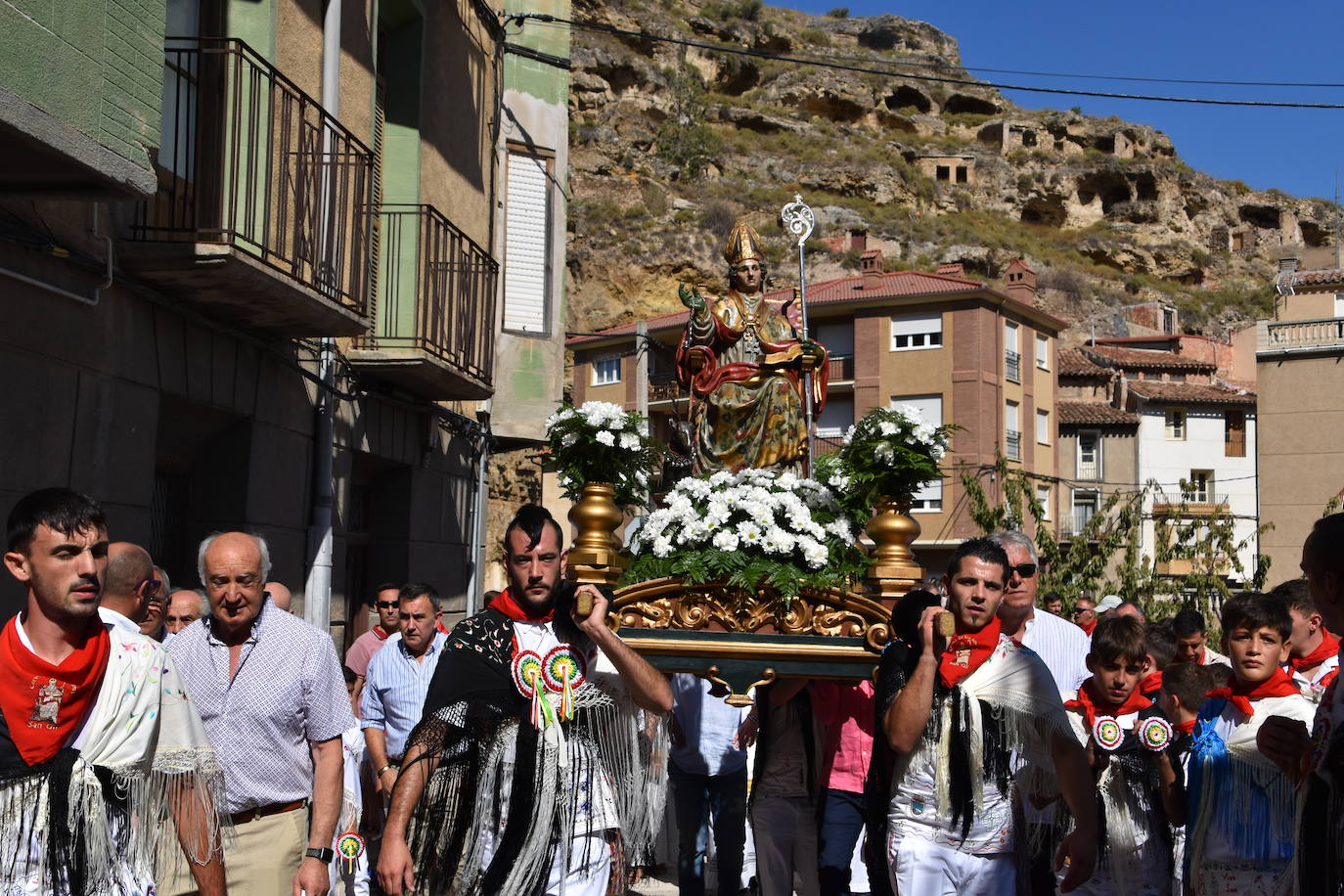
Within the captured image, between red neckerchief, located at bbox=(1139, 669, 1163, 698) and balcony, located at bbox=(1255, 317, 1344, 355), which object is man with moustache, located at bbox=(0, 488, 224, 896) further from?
balcony, located at bbox=(1255, 317, 1344, 355)

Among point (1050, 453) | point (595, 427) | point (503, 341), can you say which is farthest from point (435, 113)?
point (1050, 453)

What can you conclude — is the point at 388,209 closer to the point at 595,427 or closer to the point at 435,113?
the point at 435,113

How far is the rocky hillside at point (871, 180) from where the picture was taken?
5791cm

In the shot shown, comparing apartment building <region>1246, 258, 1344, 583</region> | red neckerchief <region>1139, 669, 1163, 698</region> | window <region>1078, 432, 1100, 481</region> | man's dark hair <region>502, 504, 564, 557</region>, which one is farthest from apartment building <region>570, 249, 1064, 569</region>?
man's dark hair <region>502, 504, 564, 557</region>

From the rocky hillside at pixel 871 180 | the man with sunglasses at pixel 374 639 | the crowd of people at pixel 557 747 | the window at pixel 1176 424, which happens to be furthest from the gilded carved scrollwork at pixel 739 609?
the window at pixel 1176 424

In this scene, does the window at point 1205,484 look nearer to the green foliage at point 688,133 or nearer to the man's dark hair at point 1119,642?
the green foliage at point 688,133

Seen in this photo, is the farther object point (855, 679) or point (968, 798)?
point (855, 679)

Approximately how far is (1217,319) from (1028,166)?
51.2ft

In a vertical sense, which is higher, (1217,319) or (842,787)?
(1217,319)

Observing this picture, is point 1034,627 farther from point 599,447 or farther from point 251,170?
point 251,170

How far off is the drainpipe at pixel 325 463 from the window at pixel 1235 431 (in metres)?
47.2

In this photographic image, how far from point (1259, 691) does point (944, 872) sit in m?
1.31

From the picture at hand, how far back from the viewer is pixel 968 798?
15.9 feet

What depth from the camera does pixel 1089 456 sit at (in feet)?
174
